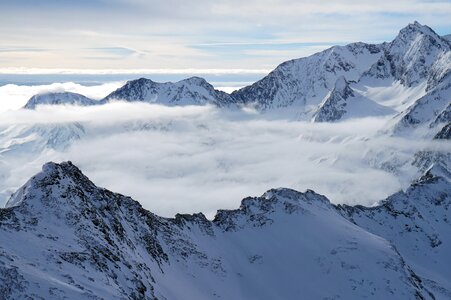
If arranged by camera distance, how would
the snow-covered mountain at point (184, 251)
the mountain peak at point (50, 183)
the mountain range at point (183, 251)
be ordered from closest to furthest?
the mountain range at point (183, 251) < the snow-covered mountain at point (184, 251) < the mountain peak at point (50, 183)

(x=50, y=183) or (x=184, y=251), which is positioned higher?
(x=50, y=183)

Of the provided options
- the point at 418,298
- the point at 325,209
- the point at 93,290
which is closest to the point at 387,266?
the point at 418,298

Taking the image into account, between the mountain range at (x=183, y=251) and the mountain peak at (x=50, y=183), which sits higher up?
the mountain peak at (x=50, y=183)

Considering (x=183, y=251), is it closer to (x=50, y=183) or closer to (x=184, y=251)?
(x=184, y=251)

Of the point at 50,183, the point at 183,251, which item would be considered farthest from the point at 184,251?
the point at 50,183

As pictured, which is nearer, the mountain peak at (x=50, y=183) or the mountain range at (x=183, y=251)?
the mountain range at (x=183, y=251)

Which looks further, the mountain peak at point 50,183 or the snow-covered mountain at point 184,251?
the mountain peak at point 50,183

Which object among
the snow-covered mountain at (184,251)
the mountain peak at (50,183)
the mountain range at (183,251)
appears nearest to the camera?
the mountain range at (183,251)

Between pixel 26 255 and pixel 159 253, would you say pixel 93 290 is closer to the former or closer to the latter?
pixel 26 255
